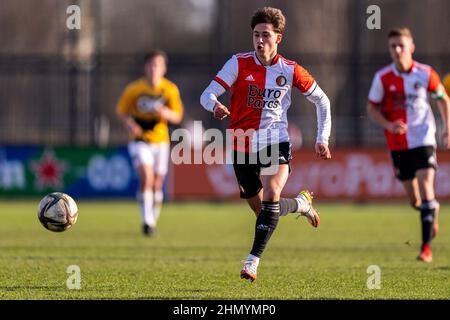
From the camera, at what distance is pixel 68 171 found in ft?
75.7

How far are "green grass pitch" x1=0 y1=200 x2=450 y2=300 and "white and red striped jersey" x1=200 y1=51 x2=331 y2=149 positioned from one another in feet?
4.48

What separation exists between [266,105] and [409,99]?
2.94m

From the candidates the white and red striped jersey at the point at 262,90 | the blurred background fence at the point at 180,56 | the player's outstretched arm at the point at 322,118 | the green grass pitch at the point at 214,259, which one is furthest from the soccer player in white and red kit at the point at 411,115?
the blurred background fence at the point at 180,56

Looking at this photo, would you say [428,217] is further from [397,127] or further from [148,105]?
[148,105]

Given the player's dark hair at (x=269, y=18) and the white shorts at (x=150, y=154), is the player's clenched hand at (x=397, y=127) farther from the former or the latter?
the white shorts at (x=150, y=154)

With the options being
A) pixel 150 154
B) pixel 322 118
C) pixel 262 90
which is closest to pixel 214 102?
pixel 262 90

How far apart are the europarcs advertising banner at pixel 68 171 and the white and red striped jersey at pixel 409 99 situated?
12.0 m

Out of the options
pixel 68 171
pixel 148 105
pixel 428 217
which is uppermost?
pixel 148 105

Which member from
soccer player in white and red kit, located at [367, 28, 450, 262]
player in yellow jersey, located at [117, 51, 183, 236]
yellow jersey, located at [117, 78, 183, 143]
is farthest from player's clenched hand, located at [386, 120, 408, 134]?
yellow jersey, located at [117, 78, 183, 143]

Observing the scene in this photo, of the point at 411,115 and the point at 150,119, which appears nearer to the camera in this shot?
the point at 411,115

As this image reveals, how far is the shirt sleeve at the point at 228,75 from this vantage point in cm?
900

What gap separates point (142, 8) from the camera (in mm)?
41031

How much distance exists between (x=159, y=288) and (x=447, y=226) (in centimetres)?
974
